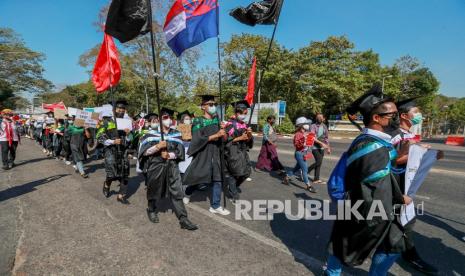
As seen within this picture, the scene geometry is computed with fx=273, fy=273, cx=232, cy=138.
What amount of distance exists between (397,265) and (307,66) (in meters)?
30.9

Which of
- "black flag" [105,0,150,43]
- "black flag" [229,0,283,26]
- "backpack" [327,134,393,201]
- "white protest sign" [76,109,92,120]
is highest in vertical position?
"black flag" [229,0,283,26]

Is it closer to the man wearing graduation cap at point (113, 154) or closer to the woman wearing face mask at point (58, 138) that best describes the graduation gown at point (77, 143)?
the woman wearing face mask at point (58, 138)

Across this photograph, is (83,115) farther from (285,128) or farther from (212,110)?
(285,128)

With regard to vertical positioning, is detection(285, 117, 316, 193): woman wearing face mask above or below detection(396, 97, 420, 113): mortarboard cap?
below

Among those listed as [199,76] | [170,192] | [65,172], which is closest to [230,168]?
[170,192]

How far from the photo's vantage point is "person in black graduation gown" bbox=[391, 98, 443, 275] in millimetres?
2730

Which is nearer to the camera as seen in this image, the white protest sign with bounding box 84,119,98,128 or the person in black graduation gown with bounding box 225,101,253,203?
the person in black graduation gown with bounding box 225,101,253,203

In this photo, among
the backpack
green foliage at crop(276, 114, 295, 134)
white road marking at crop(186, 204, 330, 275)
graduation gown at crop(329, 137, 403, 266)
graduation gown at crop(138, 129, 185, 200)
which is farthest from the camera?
green foliage at crop(276, 114, 295, 134)

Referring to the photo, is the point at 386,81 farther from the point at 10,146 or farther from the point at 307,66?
the point at 10,146

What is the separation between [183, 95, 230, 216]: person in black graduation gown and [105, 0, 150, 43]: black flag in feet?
5.03

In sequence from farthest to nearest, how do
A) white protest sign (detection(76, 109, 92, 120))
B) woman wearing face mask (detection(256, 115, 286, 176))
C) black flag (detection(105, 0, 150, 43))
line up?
woman wearing face mask (detection(256, 115, 286, 176)) → white protest sign (detection(76, 109, 92, 120)) → black flag (detection(105, 0, 150, 43))

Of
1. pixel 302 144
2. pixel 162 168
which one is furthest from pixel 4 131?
pixel 302 144

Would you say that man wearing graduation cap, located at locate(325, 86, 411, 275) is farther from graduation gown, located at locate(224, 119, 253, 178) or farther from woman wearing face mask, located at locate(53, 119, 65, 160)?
woman wearing face mask, located at locate(53, 119, 65, 160)

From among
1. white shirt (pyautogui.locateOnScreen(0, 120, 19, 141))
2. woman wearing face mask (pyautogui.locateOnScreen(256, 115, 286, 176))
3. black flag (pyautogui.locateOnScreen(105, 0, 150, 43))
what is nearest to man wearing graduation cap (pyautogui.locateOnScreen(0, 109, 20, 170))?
white shirt (pyautogui.locateOnScreen(0, 120, 19, 141))
